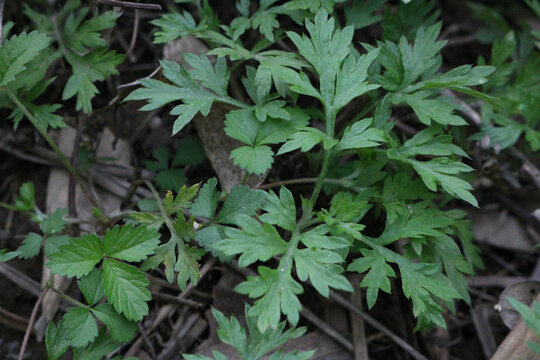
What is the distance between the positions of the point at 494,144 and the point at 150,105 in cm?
181

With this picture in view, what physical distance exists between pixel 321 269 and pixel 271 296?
0.20 m

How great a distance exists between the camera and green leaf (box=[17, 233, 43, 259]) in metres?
2.26

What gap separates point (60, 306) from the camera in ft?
8.02

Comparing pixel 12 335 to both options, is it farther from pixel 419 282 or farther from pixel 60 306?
pixel 419 282

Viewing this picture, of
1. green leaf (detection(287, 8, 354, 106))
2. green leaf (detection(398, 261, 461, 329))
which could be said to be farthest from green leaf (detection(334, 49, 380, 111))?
green leaf (detection(398, 261, 461, 329))

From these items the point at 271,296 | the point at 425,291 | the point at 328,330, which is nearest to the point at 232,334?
the point at 271,296

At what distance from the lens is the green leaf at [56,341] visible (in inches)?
78.9

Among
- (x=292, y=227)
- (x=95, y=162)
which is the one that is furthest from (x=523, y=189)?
(x=95, y=162)

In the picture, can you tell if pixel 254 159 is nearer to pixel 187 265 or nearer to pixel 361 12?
pixel 187 265

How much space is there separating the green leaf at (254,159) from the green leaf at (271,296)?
0.43 m

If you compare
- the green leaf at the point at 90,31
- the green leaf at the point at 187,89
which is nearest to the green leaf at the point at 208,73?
the green leaf at the point at 187,89

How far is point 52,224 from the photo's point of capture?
2.33 meters

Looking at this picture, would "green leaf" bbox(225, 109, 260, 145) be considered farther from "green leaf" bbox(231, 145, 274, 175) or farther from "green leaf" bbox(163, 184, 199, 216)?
"green leaf" bbox(163, 184, 199, 216)

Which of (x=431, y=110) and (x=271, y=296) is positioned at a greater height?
(x=431, y=110)
